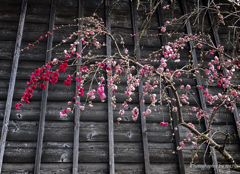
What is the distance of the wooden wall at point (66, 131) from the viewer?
188cm

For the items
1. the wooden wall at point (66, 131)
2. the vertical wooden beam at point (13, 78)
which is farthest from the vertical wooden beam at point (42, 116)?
the vertical wooden beam at point (13, 78)

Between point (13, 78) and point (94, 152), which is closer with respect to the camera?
point (94, 152)

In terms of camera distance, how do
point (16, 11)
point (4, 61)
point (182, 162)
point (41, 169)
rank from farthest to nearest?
point (16, 11) → point (4, 61) → point (182, 162) → point (41, 169)

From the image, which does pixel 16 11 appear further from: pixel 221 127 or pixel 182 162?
pixel 221 127

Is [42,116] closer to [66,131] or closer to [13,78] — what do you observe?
[66,131]

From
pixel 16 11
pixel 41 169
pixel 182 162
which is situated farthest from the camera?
pixel 16 11

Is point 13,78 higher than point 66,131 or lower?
higher

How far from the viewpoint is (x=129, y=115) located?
6.82ft

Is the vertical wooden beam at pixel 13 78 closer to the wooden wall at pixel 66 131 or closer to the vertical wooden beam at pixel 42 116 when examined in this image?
the wooden wall at pixel 66 131

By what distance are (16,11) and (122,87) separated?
4.62ft

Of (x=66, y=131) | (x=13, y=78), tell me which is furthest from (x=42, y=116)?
(x=13, y=78)

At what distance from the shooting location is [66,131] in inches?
77.2

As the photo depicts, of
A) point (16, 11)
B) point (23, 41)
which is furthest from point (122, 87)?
point (16, 11)

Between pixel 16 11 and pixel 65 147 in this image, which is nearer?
pixel 65 147
